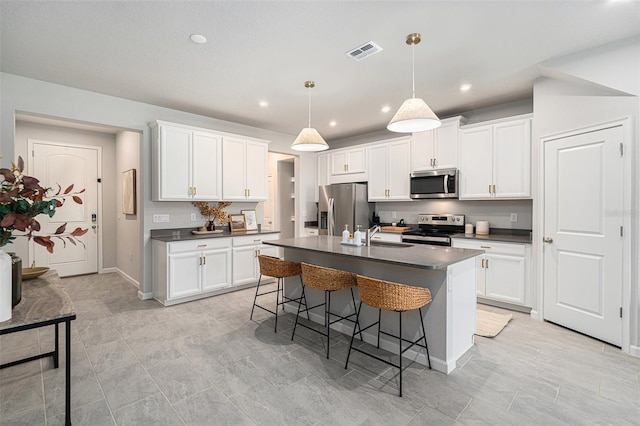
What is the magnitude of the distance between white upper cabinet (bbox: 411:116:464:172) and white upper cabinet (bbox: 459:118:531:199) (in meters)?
0.11

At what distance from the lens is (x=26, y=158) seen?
5.14 m

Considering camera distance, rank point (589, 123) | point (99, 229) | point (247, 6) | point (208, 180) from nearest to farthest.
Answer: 1. point (247, 6)
2. point (589, 123)
3. point (208, 180)
4. point (99, 229)

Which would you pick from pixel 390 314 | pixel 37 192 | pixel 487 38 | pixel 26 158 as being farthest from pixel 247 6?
pixel 26 158

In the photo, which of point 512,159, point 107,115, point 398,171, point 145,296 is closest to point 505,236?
point 512,159

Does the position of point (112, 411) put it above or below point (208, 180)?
below

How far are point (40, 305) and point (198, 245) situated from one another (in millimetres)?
2548

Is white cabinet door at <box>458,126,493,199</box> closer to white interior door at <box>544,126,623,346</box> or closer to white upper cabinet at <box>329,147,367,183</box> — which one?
white interior door at <box>544,126,623,346</box>

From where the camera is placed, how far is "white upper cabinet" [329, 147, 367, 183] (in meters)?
5.61

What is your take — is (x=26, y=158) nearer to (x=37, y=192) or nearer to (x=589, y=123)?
(x=37, y=192)

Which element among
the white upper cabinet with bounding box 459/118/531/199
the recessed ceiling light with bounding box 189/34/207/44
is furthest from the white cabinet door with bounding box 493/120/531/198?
the recessed ceiling light with bounding box 189/34/207/44

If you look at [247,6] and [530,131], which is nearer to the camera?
[247,6]

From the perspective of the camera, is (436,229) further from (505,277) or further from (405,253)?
(405,253)

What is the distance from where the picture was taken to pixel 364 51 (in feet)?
9.33

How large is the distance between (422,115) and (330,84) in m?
1.60
